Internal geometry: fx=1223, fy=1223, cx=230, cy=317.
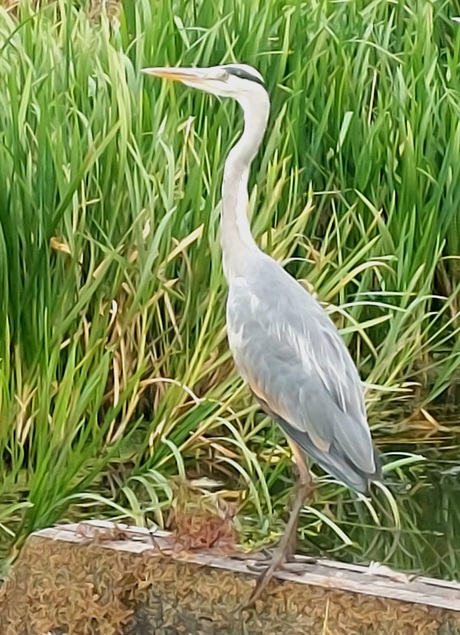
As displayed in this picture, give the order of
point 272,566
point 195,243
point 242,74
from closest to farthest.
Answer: point 272,566
point 242,74
point 195,243

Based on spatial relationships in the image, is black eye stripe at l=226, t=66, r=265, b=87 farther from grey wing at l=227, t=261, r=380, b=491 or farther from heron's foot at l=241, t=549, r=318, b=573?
heron's foot at l=241, t=549, r=318, b=573

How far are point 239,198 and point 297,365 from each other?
175 mm

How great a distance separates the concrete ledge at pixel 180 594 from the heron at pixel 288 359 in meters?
0.03

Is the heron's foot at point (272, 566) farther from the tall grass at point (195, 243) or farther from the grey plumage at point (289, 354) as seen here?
the tall grass at point (195, 243)

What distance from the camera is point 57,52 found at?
1658 mm

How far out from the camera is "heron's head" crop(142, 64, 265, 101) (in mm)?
1198

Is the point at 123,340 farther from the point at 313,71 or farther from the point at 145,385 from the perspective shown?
the point at 313,71

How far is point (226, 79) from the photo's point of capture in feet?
3.95

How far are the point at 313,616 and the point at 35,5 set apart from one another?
4.02 ft

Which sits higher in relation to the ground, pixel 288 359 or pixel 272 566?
pixel 288 359

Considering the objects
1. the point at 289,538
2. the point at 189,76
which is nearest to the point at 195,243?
the point at 189,76

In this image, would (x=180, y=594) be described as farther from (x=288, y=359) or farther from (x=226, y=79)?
(x=226, y=79)

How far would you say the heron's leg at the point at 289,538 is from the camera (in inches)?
43.1

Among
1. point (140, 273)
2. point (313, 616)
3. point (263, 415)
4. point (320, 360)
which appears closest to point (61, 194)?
point (140, 273)
